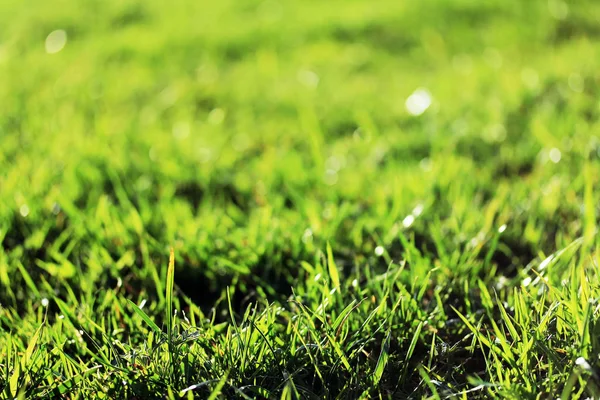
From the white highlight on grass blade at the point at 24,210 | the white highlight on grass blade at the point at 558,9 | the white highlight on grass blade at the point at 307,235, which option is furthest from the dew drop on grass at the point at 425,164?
the white highlight on grass blade at the point at 558,9

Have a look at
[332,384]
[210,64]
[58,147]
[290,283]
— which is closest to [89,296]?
[290,283]

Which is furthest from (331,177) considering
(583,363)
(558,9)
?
(558,9)

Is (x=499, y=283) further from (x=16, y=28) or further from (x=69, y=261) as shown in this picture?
(x=16, y=28)

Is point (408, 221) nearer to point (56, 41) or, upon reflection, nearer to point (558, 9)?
point (558, 9)

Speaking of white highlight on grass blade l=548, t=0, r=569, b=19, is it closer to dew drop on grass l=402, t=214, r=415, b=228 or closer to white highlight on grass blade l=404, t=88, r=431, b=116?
white highlight on grass blade l=404, t=88, r=431, b=116

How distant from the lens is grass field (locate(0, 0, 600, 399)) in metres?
1.30

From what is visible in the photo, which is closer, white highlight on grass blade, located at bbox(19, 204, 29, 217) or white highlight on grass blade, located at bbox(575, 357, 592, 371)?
white highlight on grass blade, located at bbox(575, 357, 592, 371)

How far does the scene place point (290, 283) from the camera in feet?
5.73

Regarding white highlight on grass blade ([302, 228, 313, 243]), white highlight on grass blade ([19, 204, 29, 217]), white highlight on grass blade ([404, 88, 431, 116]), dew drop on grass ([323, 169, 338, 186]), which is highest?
white highlight on grass blade ([19, 204, 29, 217])

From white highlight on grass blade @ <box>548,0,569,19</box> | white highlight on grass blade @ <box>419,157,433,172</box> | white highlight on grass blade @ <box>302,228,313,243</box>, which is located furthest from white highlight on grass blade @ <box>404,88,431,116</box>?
white highlight on grass blade @ <box>548,0,569,19</box>

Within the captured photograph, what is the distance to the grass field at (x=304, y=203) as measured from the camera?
1.30 meters

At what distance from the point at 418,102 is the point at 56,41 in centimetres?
238

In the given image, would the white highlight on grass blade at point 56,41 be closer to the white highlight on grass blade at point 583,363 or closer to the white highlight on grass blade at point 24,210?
the white highlight on grass blade at point 24,210

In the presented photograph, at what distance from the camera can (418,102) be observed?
9.84ft
